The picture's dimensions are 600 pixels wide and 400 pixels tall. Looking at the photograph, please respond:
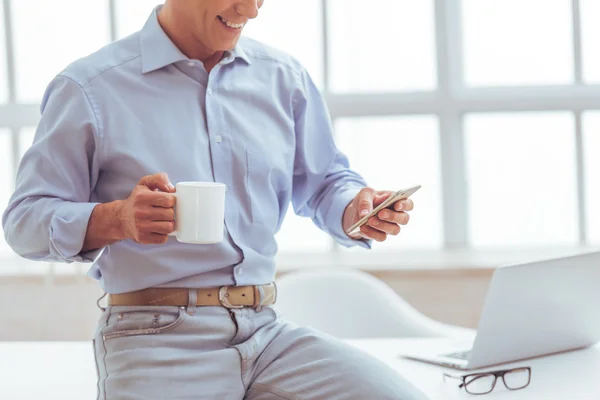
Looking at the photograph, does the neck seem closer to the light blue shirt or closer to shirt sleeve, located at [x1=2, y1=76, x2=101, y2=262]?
the light blue shirt

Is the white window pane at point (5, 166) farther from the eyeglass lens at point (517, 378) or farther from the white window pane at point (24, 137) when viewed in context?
the eyeglass lens at point (517, 378)

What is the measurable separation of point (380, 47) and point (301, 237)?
94 centimetres

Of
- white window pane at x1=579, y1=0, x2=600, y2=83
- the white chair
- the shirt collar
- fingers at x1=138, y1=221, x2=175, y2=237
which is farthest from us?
white window pane at x1=579, y1=0, x2=600, y2=83

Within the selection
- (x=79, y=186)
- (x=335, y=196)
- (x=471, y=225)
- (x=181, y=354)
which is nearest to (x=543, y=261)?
(x=335, y=196)

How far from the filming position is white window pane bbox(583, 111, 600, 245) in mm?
4059

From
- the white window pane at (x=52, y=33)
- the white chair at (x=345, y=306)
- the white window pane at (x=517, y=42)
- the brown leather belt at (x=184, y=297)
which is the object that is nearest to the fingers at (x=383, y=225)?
the brown leather belt at (x=184, y=297)

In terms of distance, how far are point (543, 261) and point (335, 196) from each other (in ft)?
1.49

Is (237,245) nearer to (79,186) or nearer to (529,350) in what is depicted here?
(79,186)

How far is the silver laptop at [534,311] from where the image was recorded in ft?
6.03

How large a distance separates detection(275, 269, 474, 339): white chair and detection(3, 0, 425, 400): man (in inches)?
41.9

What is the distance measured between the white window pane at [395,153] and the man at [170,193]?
2.22 metres

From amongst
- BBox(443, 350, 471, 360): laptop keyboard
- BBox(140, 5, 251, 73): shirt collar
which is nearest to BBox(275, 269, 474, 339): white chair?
BBox(443, 350, 471, 360): laptop keyboard

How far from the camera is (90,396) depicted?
6.35ft

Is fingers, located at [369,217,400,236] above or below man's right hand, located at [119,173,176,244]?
below
